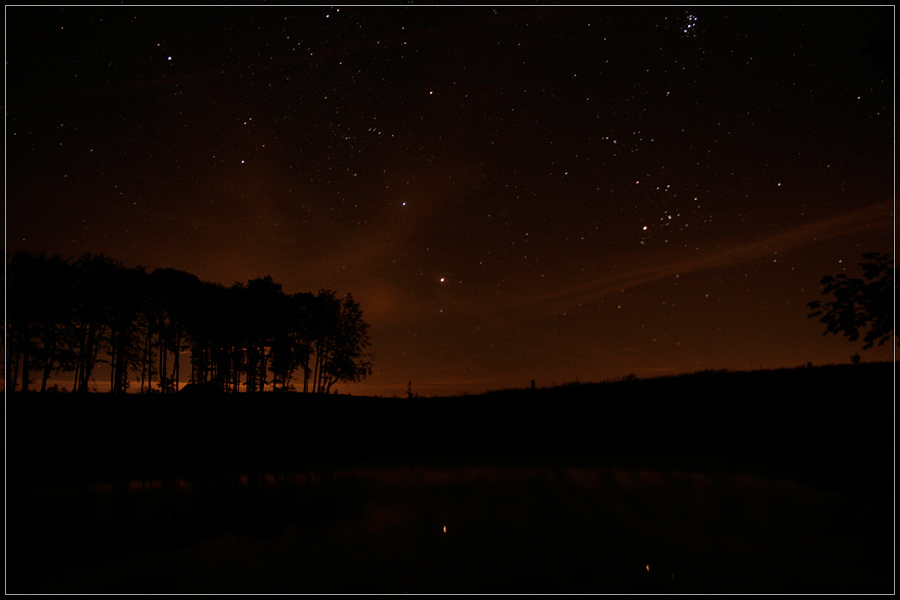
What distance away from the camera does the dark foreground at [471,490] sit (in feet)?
17.6

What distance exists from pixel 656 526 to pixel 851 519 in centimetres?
283

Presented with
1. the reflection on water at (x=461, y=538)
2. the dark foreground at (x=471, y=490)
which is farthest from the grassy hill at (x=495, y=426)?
the reflection on water at (x=461, y=538)

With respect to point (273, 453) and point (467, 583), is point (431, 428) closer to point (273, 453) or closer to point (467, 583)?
point (273, 453)

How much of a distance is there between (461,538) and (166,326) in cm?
3563

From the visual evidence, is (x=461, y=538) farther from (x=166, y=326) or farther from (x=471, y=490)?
(x=166, y=326)

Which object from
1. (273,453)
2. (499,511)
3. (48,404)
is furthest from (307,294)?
(499,511)

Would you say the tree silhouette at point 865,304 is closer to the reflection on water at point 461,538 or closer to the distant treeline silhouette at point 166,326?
the reflection on water at point 461,538

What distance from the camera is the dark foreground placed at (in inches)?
211

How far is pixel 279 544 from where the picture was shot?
6426 millimetres

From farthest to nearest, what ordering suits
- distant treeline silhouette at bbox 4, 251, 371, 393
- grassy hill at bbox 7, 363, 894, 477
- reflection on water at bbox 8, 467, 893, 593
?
distant treeline silhouette at bbox 4, 251, 371, 393 → grassy hill at bbox 7, 363, 894, 477 → reflection on water at bbox 8, 467, 893, 593

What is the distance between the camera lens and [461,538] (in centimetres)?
644

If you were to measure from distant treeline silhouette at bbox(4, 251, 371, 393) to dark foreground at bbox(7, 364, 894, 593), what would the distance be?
13896 millimetres

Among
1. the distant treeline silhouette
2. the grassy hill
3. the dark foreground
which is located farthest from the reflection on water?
the distant treeline silhouette

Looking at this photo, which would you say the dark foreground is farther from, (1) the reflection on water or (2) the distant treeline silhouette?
(2) the distant treeline silhouette
